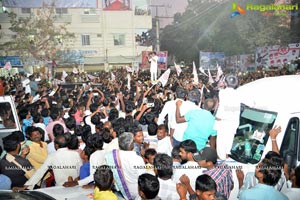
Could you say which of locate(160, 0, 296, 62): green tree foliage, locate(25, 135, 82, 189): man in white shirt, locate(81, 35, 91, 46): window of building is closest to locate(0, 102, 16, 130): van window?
locate(25, 135, 82, 189): man in white shirt

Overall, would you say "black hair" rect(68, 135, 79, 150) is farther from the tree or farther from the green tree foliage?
the tree

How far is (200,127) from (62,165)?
1.83m

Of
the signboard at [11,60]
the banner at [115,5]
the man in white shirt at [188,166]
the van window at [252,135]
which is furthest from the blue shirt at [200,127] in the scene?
the banner at [115,5]

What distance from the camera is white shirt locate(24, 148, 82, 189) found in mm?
4051

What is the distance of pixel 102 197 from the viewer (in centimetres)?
309

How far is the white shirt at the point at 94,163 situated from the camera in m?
3.92

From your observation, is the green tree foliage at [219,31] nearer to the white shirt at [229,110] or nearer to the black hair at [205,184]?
the white shirt at [229,110]

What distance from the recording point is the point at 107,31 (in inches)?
1280

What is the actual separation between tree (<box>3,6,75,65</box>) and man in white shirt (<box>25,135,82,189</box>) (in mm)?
25255

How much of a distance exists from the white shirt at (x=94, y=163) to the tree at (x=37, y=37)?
2543 cm

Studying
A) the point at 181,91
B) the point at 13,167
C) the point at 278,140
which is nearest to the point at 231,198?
the point at 278,140

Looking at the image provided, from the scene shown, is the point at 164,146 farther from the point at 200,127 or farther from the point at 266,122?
the point at 266,122

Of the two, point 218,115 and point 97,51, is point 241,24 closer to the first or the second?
point 97,51

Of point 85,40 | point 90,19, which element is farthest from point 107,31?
point 85,40
